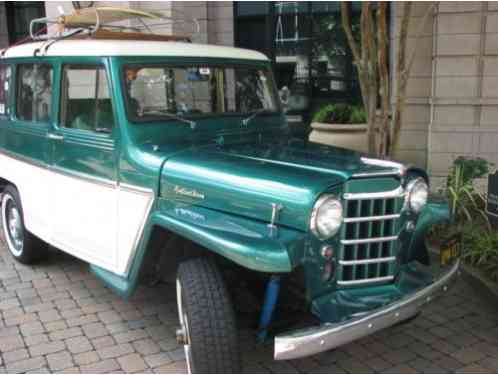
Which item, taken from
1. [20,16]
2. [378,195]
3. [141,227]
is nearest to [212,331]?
[141,227]

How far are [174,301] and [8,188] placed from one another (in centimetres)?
195

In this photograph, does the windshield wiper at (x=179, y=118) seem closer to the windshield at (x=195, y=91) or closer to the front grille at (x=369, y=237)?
the windshield at (x=195, y=91)

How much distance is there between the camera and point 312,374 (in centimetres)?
320

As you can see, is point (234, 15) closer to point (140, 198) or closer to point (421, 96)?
point (421, 96)

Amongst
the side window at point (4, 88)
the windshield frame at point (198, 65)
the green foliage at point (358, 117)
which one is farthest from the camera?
the green foliage at point (358, 117)

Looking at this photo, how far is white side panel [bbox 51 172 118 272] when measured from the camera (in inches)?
141

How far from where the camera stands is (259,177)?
2883 millimetres

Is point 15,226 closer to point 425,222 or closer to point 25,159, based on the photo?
point 25,159

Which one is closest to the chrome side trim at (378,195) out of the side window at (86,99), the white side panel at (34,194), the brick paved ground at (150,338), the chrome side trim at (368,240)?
the chrome side trim at (368,240)

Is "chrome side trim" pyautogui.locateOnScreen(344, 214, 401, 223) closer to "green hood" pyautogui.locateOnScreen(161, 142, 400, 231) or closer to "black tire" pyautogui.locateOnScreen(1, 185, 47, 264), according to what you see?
"green hood" pyautogui.locateOnScreen(161, 142, 400, 231)

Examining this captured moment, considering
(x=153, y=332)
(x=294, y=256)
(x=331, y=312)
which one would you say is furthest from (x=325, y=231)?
(x=153, y=332)

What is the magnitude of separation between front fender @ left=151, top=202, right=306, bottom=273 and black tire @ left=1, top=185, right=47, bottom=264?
7.26 feet

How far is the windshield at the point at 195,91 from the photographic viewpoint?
360cm

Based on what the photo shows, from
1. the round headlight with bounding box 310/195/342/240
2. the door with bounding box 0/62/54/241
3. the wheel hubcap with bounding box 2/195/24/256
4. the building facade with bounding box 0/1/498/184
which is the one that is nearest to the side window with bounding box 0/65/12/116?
the door with bounding box 0/62/54/241
